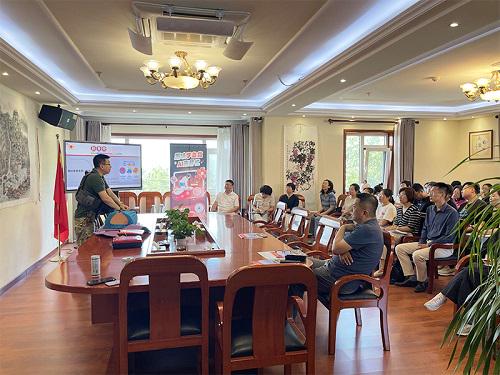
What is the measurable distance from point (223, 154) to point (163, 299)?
6438 mm

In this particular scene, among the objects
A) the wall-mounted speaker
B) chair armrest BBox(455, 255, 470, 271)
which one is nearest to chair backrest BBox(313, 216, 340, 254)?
chair armrest BBox(455, 255, 470, 271)

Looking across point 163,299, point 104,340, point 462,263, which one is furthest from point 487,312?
point 104,340

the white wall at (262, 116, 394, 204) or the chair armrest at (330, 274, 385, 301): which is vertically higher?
the white wall at (262, 116, 394, 204)

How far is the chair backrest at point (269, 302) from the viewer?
178 centimetres

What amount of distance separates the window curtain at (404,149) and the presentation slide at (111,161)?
562 centimetres

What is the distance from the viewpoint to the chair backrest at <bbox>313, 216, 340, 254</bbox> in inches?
139

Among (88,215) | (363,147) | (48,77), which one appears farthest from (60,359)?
(363,147)

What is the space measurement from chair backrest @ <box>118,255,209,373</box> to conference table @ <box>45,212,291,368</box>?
0.35ft

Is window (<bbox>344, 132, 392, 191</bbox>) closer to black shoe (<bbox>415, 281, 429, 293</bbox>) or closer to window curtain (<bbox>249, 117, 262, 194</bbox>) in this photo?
Answer: window curtain (<bbox>249, 117, 262, 194</bbox>)

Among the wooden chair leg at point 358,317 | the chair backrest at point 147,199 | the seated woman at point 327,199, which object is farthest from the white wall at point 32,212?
the seated woman at point 327,199

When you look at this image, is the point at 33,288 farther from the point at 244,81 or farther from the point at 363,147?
the point at 363,147

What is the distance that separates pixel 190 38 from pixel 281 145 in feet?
13.9

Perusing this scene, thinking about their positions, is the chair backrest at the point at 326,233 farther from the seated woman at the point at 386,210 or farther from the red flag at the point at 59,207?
the red flag at the point at 59,207

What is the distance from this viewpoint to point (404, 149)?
26.9 ft
